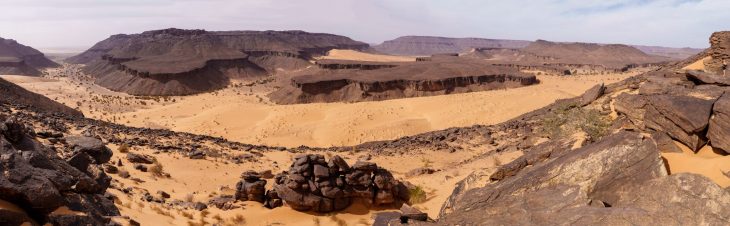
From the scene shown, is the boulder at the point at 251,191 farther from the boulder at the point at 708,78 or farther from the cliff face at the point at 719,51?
the cliff face at the point at 719,51

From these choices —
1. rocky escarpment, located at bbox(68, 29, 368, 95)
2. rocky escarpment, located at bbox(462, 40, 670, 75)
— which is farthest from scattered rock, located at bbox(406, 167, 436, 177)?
rocky escarpment, located at bbox(462, 40, 670, 75)

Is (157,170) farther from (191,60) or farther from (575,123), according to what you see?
(191,60)

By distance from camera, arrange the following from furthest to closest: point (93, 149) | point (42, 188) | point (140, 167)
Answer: point (140, 167), point (93, 149), point (42, 188)

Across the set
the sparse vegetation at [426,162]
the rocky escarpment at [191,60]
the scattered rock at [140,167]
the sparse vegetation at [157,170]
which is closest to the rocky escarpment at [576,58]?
the rocky escarpment at [191,60]

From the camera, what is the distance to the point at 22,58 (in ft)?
338

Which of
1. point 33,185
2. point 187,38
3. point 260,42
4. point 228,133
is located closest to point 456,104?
point 228,133

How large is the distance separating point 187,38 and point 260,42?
1013 inches

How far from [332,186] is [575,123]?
1217 cm

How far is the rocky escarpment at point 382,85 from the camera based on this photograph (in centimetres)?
5872

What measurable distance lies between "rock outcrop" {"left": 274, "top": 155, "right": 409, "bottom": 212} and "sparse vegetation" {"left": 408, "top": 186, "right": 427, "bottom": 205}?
1.35ft

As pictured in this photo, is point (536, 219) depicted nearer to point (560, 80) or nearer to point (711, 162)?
point (711, 162)

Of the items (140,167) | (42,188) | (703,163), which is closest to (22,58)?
(140,167)

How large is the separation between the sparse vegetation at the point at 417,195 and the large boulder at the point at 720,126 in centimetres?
896

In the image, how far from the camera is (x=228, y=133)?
38906mm
